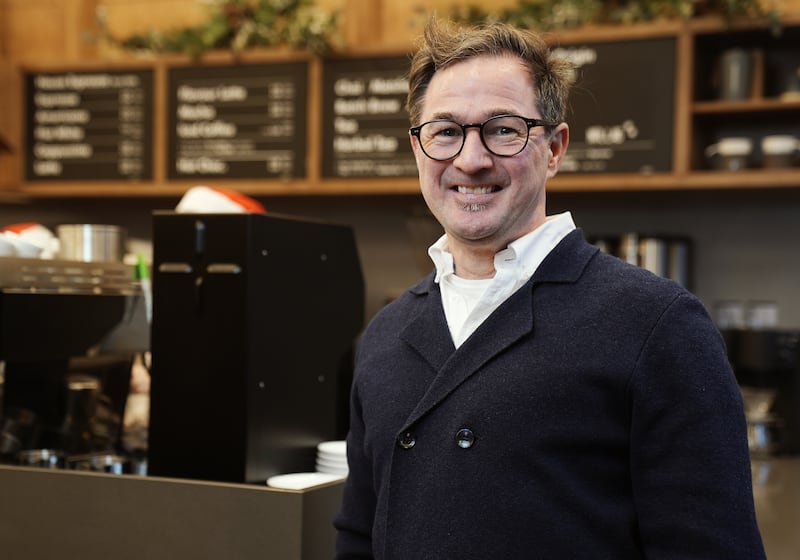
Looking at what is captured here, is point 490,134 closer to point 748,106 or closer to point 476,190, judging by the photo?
point 476,190

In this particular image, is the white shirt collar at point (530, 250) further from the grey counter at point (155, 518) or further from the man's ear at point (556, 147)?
the grey counter at point (155, 518)

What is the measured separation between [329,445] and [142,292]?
504 millimetres

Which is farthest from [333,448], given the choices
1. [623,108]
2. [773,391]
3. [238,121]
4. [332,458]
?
[238,121]

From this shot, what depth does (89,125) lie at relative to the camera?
149 inches

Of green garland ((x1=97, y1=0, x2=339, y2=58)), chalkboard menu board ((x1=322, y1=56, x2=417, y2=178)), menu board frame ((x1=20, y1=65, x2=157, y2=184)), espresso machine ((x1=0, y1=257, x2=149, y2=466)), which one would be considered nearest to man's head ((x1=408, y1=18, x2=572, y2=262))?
espresso machine ((x1=0, y1=257, x2=149, y2=466))

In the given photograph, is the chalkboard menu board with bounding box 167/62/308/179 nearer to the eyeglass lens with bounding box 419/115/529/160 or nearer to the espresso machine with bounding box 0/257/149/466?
the espresso machine with bounding box 0/257/149/466

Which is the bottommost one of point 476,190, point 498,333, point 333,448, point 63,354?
point 333,448

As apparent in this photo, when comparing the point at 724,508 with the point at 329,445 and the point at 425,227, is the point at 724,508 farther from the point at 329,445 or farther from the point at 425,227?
the point at 425,227

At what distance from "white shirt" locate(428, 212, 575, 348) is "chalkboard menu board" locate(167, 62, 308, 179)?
2.37 meters

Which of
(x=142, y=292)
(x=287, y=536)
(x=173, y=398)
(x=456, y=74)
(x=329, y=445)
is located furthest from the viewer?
(x=142, y=292)

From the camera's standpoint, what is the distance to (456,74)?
1146 mm

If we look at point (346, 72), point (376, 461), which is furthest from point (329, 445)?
point (346, 72)

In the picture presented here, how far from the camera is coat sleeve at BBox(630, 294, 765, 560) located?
963mm

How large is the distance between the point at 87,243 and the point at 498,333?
1040mm
